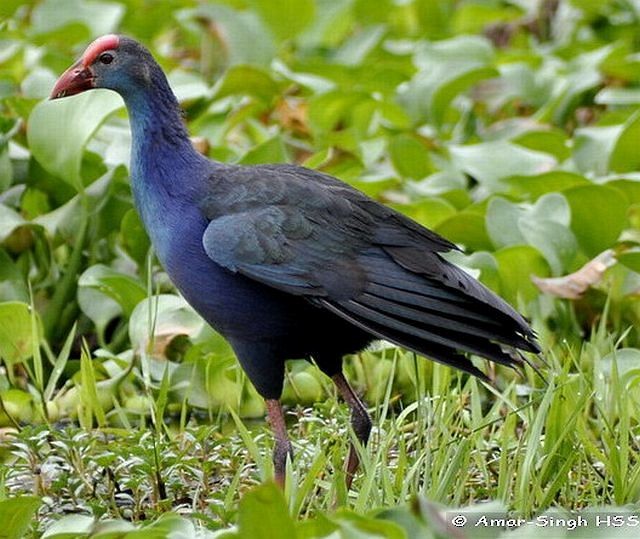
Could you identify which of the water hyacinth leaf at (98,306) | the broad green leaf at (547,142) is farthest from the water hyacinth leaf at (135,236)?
the broad green leaf at (547,142)

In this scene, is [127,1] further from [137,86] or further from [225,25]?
[137,86]

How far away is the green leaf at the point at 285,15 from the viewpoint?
6.96 m

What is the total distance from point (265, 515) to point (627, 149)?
3061mm

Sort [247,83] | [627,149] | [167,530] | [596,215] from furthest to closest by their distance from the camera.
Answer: [247,83] → [627,149] → [596,215] → [167,530]

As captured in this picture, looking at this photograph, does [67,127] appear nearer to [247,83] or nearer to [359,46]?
[247,83]

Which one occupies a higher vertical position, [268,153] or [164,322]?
[268,153]

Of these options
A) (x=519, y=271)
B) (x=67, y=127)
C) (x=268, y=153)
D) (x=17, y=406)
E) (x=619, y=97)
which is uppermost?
(x=67, y=127)

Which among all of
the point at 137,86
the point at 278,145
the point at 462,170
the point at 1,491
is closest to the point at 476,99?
the point at 462,170

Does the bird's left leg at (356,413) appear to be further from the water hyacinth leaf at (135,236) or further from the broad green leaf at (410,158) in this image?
the broad green leaf at (410,158)

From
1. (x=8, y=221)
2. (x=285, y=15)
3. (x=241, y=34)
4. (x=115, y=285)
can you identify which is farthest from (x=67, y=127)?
(x=285, y=15)

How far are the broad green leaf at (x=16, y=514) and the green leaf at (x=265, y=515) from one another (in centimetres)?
57

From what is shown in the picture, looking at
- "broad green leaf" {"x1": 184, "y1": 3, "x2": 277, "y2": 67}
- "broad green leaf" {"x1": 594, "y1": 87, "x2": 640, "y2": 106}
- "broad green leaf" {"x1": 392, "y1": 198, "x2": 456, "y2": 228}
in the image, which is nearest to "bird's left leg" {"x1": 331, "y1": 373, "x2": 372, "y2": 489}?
"broad green leaf" {"x1": 392, "y1": 198, "x2": 456, "y2": 228}

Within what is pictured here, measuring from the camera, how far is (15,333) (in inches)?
169

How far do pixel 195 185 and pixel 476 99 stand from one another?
9.78 feet
